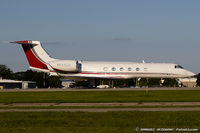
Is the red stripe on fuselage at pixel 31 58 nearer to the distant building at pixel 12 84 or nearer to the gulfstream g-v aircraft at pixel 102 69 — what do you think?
the gulfstream g-v aircraft at pixel 102 69

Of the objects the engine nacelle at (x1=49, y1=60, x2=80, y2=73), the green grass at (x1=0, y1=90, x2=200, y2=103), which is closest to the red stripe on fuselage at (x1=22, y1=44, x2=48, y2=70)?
the engine nacelle at (x1=49, y1=60, x2=80, y2=73)

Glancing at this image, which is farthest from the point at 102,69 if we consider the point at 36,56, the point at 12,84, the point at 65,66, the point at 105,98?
the point at 12,84

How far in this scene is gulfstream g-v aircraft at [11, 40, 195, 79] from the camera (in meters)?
56.0
